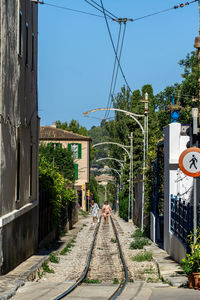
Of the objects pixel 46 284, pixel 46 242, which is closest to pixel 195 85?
pixel 46 242

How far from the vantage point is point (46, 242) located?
22438mm

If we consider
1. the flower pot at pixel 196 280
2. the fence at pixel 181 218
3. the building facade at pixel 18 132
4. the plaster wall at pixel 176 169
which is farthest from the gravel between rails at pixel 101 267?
the flower pot at pixel 196 280

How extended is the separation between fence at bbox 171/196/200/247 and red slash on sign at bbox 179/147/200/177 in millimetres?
2734

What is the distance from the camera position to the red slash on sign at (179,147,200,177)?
39.5 ft

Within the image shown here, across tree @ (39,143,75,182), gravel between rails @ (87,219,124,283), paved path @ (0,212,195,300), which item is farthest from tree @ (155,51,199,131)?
paved path @ (0,212,195,300)

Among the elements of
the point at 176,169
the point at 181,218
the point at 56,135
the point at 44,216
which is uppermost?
the point at 56,135

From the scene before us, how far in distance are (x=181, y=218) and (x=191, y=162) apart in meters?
5.03

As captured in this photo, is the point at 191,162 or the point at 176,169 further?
the point at 176,169

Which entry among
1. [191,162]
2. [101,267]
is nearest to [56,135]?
[101,267]

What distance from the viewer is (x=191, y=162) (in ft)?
39.6

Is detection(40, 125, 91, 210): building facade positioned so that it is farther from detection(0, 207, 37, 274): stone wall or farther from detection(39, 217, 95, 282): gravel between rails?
detection(0, 207, 37, 274): stone wall

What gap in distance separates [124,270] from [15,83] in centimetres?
634

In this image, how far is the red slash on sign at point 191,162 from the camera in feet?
39.5

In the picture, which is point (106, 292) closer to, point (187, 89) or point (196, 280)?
point (196, 280)
